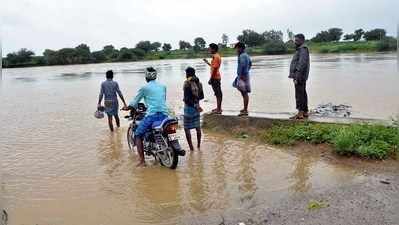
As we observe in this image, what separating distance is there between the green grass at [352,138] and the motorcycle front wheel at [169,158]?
246 centimetres

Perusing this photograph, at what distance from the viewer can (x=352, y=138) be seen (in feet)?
26.6

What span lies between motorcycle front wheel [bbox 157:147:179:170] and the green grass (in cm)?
246

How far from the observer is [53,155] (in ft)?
33.0

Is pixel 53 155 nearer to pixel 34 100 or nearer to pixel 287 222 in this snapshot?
pixel 287 222

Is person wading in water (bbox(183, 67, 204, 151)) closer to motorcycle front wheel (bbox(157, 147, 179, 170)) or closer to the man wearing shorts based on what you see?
motorcycle front wheel (bbox(157, 147, 179, 170))

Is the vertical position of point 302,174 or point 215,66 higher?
point 215,66

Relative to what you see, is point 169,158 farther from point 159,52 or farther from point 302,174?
point 159,52

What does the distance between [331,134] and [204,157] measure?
2.37 m

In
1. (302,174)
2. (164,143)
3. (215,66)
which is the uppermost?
(215,66)

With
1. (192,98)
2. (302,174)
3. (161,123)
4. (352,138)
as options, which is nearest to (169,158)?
(161,123)

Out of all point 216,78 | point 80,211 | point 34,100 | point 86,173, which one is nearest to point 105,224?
point 80,211

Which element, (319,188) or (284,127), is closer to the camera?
(319,188)

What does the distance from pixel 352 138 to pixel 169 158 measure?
10.2 feet

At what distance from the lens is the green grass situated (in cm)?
790
